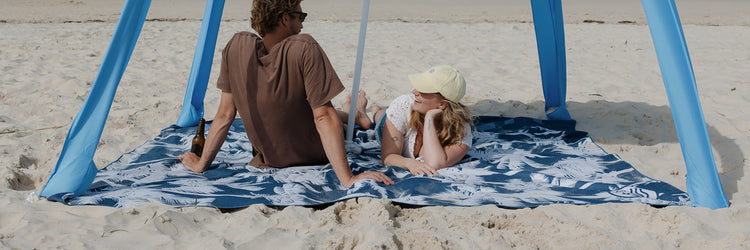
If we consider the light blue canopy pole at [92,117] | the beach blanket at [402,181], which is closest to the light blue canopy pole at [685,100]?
the beach blanket at [402,181]

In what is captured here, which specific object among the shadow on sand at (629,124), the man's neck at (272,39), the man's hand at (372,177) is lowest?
the shadow on sand at (629,124)

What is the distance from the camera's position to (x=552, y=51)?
4.71 meters

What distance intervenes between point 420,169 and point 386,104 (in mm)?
2235

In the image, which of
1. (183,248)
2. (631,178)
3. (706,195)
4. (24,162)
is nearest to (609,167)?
(631,178)

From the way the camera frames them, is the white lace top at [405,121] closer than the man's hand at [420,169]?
No

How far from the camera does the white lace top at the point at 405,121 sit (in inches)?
140

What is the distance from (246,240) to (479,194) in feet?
4.10

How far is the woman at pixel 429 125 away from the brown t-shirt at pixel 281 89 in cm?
49

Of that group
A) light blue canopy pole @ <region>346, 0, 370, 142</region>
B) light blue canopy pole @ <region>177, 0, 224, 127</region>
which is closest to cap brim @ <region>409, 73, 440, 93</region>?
light blue canopy pole @ <region>346, 0, 370, 142</region>

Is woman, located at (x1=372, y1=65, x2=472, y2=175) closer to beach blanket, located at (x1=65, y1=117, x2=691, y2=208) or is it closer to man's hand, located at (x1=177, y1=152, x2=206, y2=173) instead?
beach blanket, located at (x1=65, y1=117, x2=691, y2=208)

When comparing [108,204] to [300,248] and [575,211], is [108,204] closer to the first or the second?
[300,248]

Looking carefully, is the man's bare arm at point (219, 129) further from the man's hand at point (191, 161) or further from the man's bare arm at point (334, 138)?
the man's bare arm at point (334, 138)

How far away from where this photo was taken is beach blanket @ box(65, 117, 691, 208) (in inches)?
114

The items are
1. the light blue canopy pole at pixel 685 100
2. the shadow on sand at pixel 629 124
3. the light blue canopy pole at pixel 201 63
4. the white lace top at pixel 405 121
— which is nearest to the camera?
the light blue canopy pole at pixel 685 100
